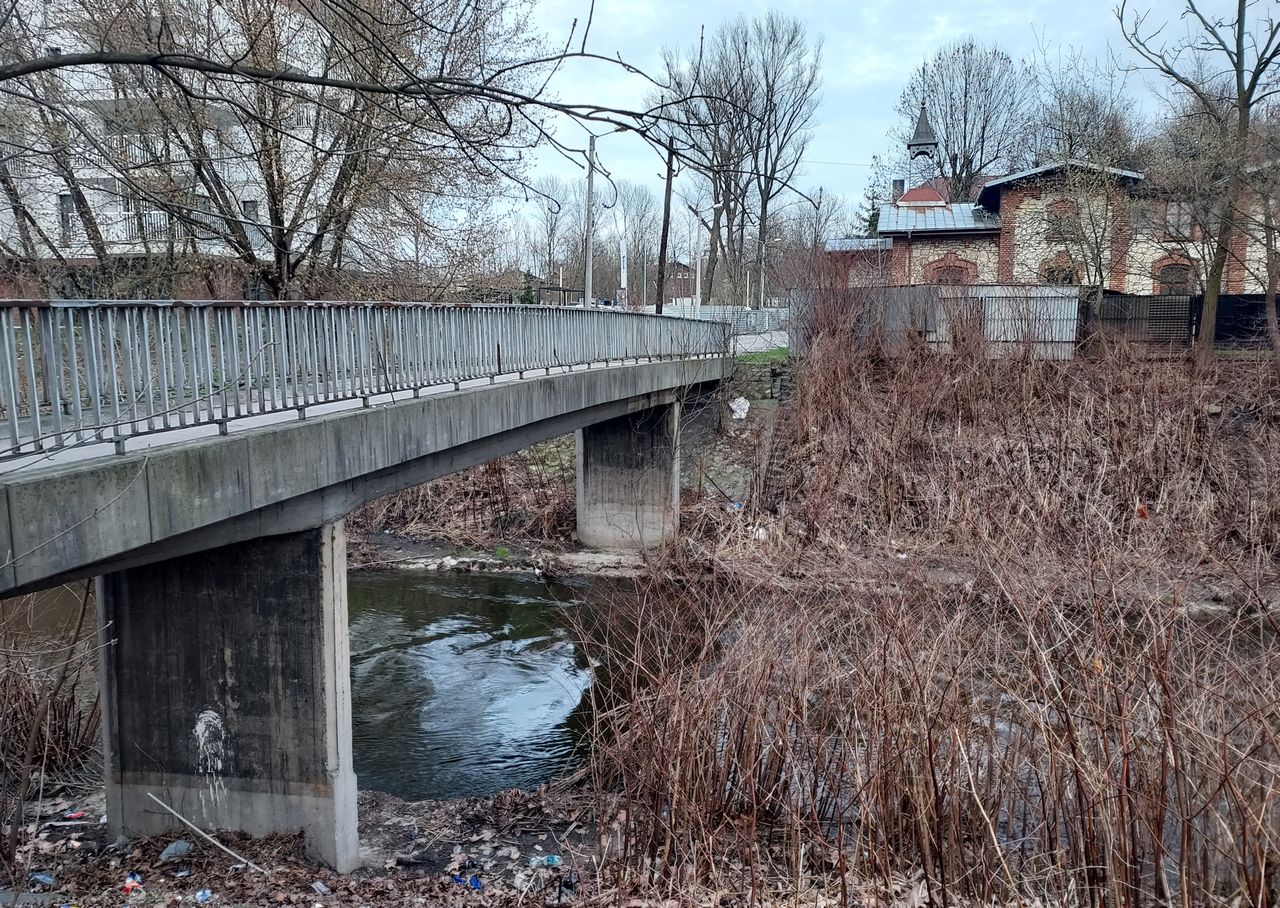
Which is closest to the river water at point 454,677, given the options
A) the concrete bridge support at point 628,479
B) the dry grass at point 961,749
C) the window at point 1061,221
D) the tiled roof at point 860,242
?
the dry grass at point 961,749

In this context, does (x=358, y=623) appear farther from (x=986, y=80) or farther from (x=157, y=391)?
(x=986, y=80)

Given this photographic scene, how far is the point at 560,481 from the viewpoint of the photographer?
23.9 metres

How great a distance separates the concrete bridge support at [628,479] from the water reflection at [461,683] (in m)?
2.81

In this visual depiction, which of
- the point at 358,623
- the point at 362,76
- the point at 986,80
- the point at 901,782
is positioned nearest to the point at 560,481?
the point at 358,623

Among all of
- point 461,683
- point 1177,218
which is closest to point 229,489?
point 461,683


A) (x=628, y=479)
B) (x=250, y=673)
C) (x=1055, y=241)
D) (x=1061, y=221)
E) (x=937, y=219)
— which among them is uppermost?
(x=937, y=219)

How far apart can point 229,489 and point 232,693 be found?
299cm

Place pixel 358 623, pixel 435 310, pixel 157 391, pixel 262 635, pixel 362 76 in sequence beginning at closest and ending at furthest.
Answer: pixel 157 391 → pixel 262 635 → pixel 435 310 → pixel 362 76 → pixel 358 623

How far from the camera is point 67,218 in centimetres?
1591

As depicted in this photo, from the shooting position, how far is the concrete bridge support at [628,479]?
2177 centimetres

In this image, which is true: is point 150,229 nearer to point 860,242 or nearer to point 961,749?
point 961,749

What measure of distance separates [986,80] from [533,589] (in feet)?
160

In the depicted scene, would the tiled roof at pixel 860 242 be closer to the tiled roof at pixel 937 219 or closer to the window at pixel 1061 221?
the tiled roof at pixel 937 219

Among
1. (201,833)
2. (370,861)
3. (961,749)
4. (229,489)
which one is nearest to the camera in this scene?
(961,749)
